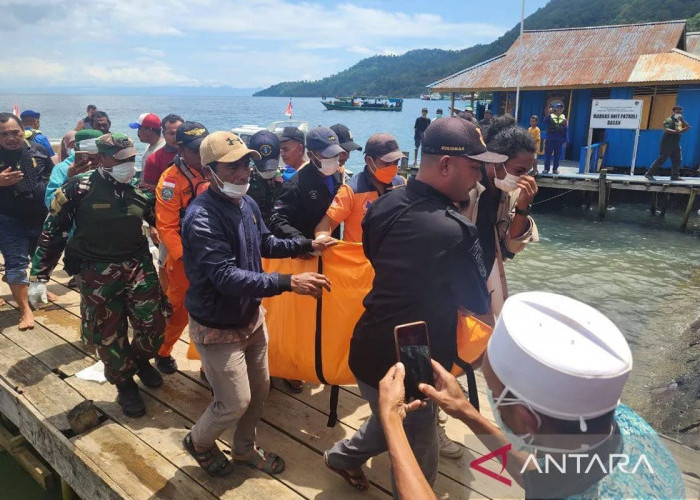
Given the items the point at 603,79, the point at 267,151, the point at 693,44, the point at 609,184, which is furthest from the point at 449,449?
the point at 693,44

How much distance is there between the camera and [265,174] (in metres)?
4.47

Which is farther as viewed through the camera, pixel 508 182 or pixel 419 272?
pixel 508 182

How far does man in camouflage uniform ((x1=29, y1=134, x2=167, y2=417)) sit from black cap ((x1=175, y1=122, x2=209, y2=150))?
49 centimetres

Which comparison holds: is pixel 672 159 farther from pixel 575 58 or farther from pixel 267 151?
pixel 267 151

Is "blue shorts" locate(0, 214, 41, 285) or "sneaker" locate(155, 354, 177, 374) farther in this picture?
"blue shorts" locate(0, 214, 41, 285)

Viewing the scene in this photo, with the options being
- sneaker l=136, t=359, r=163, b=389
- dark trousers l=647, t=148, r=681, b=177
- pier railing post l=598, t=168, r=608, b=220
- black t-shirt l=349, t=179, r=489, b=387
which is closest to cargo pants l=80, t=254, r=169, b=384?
sneaker l=136, t=359, r=163, b=389

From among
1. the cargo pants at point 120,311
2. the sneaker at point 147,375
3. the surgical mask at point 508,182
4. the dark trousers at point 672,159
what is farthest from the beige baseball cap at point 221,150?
the dark trousers at point 672,159

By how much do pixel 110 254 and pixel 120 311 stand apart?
448 millimetres

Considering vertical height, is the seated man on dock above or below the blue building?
below

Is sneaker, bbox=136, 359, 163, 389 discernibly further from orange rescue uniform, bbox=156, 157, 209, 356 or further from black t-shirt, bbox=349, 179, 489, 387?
black t-shirt, bbox=349, 179, 489, 387

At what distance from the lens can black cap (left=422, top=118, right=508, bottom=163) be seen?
7.29ft

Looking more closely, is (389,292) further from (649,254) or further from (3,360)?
(649,254)

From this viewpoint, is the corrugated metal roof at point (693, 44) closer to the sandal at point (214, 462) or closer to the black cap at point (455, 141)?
the black cap at point (455, 141)

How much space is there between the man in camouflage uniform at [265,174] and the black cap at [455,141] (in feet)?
8.02
